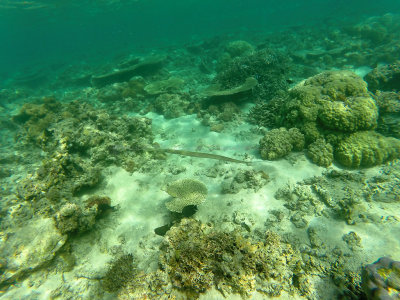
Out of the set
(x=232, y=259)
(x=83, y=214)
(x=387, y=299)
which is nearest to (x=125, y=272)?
(x=83, y=214)

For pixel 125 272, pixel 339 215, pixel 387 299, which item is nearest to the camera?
pixel 387 299

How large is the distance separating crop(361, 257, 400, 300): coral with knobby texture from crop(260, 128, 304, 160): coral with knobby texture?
139 inches

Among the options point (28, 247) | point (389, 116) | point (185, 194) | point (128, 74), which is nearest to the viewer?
point (28, 247)

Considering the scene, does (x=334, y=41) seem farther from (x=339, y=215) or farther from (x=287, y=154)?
(x=339, y=215)

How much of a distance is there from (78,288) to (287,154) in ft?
20.8

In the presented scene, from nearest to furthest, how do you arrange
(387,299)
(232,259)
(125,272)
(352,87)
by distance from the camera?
(387,299) < (232,259) < (125,272) < (352,87)

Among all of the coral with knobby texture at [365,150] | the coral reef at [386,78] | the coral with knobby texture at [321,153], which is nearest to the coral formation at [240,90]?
the coral with knobby texture at [321,153]

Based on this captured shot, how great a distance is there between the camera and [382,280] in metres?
2.78

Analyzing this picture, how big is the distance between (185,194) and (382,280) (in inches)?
147

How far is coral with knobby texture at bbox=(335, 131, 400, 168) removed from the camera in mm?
5547

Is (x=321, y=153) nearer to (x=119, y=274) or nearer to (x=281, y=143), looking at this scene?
(x=281, y=143)

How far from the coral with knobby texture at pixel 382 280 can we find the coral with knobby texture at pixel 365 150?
331cm

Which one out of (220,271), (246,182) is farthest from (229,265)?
(246,182)

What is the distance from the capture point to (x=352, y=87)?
20.4 ft
